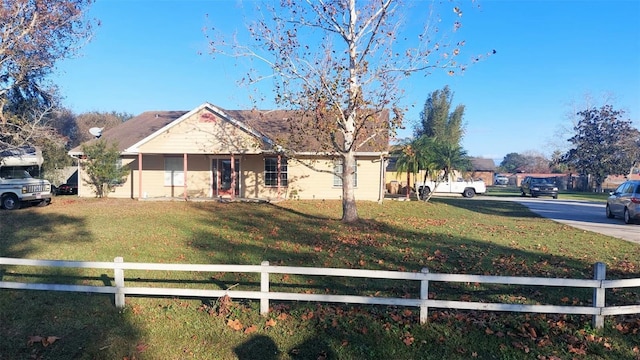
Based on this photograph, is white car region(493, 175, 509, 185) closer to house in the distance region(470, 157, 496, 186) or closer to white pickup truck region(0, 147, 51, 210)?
house in the distance region(470, 157, 496, 186)

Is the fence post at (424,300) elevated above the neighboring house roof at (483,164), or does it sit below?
below

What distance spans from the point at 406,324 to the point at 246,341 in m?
1.99

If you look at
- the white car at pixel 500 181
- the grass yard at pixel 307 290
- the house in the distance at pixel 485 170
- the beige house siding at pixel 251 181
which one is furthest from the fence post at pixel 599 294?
the white car at pixel 500 181

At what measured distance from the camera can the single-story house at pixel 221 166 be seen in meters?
20.0

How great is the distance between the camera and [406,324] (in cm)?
510

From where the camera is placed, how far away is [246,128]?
19156 mm

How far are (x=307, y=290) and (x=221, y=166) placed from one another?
55.1ft

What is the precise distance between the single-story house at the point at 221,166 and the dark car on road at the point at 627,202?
9912mm

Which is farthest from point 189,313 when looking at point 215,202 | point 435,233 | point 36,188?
point 36,188

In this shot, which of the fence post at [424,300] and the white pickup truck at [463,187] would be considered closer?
the fence post at [424,300]

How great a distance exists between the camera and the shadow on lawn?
4.56m

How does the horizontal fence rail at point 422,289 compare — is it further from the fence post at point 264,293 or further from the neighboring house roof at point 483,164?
the neighboring house roof at point 483,164

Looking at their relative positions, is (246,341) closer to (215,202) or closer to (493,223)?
(493,223)

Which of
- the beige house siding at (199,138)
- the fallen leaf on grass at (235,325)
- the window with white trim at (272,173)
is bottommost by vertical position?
the fallen leaf on grass at (235,325)
